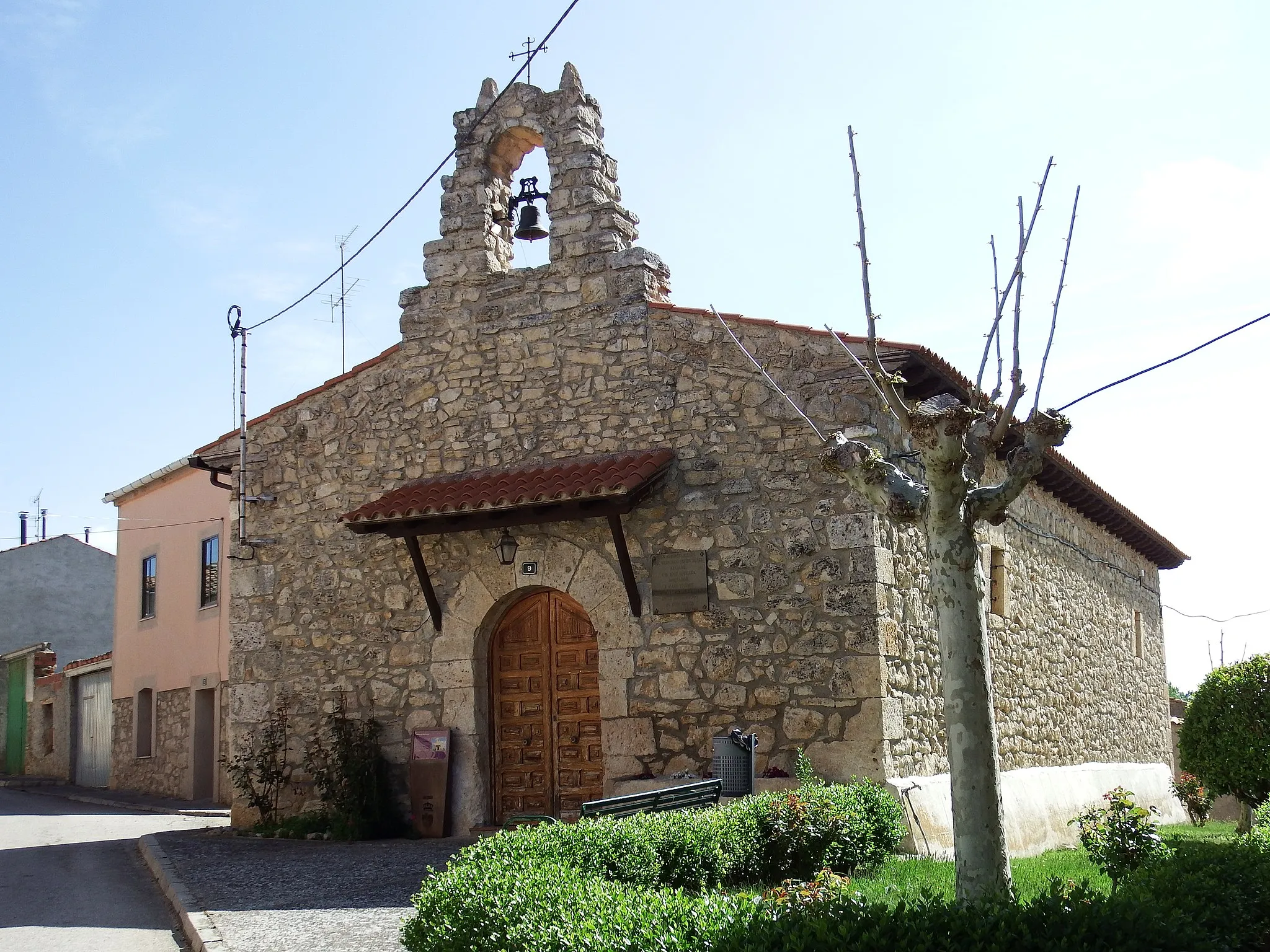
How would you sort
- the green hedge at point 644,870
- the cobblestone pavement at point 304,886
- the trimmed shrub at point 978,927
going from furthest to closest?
the cobblestone pavement at point 304,886
the green hedge at point 644,870
the trimmed shrub at point 978,927

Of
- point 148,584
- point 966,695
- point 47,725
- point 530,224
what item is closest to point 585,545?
point 530,224

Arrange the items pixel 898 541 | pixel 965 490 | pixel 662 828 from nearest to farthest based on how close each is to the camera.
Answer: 1. pixel 965 490
2. pixel 662 828
3. pixel 898 541

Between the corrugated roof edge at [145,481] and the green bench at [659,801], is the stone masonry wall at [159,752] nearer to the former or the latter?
the corrugated roof edge at [145,481]

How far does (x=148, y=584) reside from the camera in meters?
20.8

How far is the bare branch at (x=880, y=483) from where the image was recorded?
18.6 ft

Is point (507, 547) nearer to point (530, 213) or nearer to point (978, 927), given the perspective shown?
point (530, 213)

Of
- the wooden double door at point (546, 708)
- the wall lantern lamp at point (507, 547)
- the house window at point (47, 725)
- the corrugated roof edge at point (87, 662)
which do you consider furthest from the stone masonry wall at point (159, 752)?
the wall lantern lamp at point (507, 547)

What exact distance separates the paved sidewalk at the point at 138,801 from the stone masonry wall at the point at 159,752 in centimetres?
19

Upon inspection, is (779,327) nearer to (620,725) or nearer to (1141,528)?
(620,725)

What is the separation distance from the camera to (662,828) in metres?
6.66

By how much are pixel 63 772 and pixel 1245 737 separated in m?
21.2

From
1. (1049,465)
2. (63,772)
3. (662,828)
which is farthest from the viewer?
(63,772)

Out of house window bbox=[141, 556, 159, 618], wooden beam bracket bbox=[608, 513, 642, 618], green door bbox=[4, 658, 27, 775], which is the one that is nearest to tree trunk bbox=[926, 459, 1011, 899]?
wooden beam bracket bbox=[608, 513, 642, 618]

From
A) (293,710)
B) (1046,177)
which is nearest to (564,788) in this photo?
(293,710)
